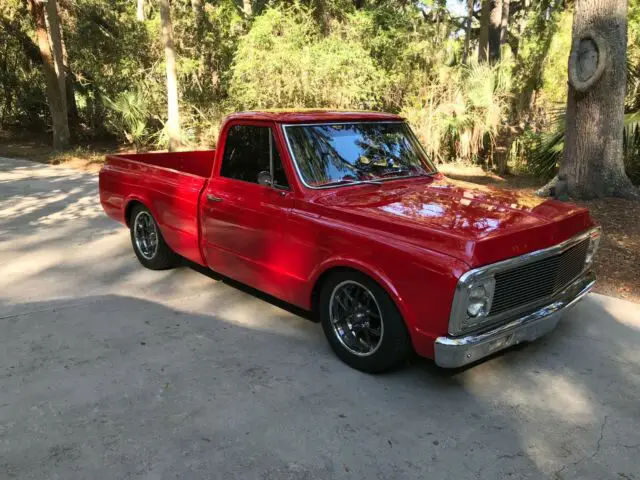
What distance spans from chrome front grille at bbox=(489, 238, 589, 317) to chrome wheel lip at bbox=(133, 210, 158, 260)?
3.88 metres

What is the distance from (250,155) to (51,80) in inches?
643

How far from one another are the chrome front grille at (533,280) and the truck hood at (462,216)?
122mm

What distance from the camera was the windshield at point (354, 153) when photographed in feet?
14.1

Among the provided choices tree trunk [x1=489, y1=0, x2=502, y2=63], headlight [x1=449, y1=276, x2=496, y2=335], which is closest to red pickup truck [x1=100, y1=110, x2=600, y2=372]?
headlight [x1=449, y1=276, x2=496, y2=335]

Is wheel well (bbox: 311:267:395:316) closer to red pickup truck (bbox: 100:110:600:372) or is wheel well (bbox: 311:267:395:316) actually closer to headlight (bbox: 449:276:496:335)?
red pickup truck (bbox: 100:110:600:372)

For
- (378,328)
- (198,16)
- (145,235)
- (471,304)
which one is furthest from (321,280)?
(198,16)

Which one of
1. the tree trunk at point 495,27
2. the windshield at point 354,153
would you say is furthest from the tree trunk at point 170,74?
the tree trunk at point 495,27

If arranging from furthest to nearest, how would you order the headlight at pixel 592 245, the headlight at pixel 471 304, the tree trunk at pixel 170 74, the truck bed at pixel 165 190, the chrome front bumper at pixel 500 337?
the tree trunk at pixel 170 74 < the truck bed at pixel 165 190 < the headlight at pixel 592 245 < the chrome front bumper at pixel 500 337 < the headlight at pixel 471 304

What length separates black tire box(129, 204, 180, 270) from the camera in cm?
589

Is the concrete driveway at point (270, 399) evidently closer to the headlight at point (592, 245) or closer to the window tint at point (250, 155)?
the headlight at point (592, 245)

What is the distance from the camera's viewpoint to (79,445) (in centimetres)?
304

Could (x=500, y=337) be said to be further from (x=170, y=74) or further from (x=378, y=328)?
(x=170, y=74)

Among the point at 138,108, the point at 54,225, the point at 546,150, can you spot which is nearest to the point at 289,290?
the point at 54,225

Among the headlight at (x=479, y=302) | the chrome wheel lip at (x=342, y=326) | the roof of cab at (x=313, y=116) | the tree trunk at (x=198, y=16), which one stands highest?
the tree trunk at (x=198, y=16)
